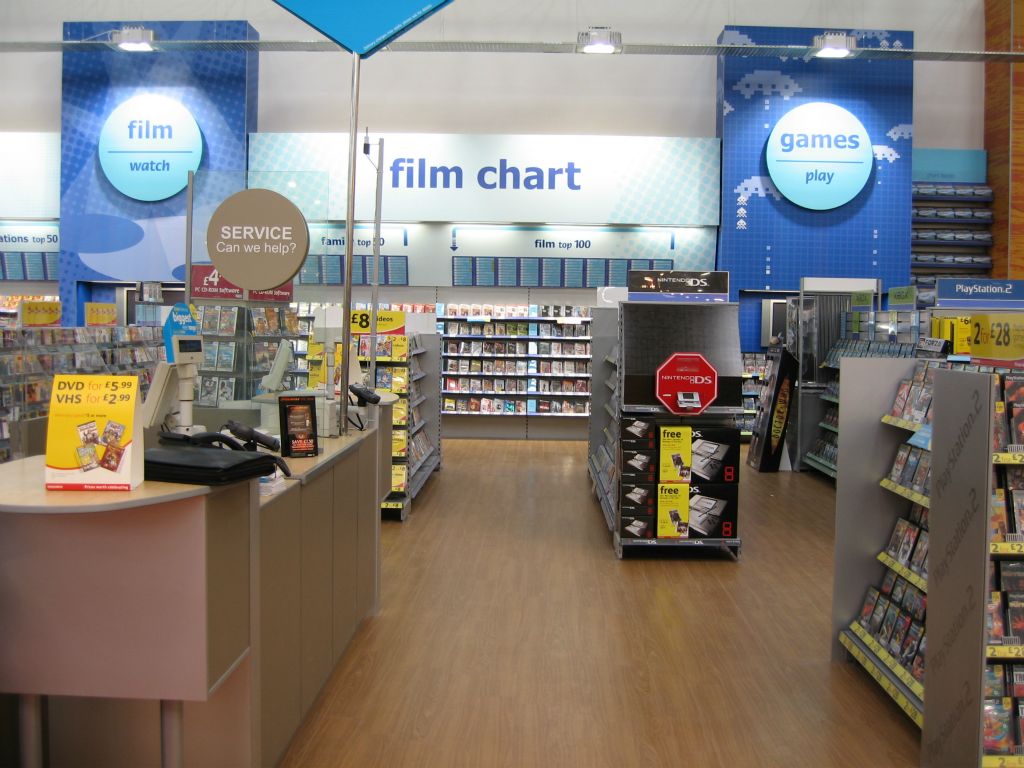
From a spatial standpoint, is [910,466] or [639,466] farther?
[639,466]

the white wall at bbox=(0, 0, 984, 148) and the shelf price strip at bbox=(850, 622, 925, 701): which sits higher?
the white wall at bbox=(0, 0, 984, 148)

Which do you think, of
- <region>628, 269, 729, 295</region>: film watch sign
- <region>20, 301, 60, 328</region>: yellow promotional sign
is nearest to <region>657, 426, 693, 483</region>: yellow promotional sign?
<region>628, 269, 729, 295</region>: film watch sign

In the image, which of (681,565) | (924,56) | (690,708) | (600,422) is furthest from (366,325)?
(924,56)

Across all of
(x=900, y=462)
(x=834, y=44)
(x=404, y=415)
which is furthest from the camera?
(x=834, y=44)

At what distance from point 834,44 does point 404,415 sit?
7.15m

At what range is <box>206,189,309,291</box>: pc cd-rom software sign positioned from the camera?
12.6ft

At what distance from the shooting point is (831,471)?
8430 mm

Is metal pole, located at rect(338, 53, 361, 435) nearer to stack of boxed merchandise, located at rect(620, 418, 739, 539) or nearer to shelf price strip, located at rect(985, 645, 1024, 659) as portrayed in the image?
stack of boxed merchandise, located at rect(620, 418, 739, 539)

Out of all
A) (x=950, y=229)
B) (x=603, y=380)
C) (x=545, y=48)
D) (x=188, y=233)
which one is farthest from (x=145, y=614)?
(x=950, y=229)

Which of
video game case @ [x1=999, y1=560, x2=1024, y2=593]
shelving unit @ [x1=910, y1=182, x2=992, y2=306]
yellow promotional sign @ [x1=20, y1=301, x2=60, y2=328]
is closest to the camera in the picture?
video game case @ [x1=999, y1=560, x2=1024, y2=593]

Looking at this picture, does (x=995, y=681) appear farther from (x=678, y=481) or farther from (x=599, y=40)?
(x=599, y=40)

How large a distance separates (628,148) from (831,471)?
17.5ft

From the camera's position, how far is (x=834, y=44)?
9977 millimetres

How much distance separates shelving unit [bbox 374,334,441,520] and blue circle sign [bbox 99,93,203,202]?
560 centimetres
